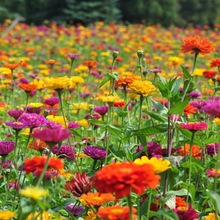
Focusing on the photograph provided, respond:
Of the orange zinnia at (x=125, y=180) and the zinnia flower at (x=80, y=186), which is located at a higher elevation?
the orange zinnia at (x=125, y=180)

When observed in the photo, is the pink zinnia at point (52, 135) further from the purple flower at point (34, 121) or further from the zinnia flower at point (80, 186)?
the purple flower at point (34, 121)

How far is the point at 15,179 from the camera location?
6.31ft

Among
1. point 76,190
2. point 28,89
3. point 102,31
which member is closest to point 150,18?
point 102,31

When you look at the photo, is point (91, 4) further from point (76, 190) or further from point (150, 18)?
point (76, 190)

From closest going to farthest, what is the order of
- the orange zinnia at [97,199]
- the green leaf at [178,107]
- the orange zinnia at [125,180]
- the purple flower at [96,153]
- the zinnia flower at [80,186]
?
1. the orange zinnia at [125,180]
2. the orange zinnia at [97,199]
3. the zinnia flower at [80,186]
4. the green leaf at [178,107]
5. the purple flower at [96,153]

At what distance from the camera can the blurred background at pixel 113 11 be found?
1186 centimetres

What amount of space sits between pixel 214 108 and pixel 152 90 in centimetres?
67

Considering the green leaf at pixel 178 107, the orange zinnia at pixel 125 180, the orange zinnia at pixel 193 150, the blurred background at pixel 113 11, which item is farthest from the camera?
the blurred background at pixel 113 11

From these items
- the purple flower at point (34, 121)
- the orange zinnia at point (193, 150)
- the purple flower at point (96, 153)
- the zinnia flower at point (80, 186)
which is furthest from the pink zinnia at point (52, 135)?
the orange zinnia at point (193, 150)

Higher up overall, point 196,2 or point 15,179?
point 15,179

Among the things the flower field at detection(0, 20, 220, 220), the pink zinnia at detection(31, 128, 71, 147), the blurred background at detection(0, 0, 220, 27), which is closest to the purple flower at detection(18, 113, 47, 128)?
the flower field at detection(0, 20, 220, 220)

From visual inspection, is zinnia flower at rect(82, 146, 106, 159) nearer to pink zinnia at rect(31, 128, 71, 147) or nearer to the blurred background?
pink zinnia at rect(31, 128, 71, 147)

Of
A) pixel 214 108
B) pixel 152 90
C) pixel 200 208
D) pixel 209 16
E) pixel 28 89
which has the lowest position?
pixel 209 16

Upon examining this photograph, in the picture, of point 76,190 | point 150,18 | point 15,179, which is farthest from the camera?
point 150,18
